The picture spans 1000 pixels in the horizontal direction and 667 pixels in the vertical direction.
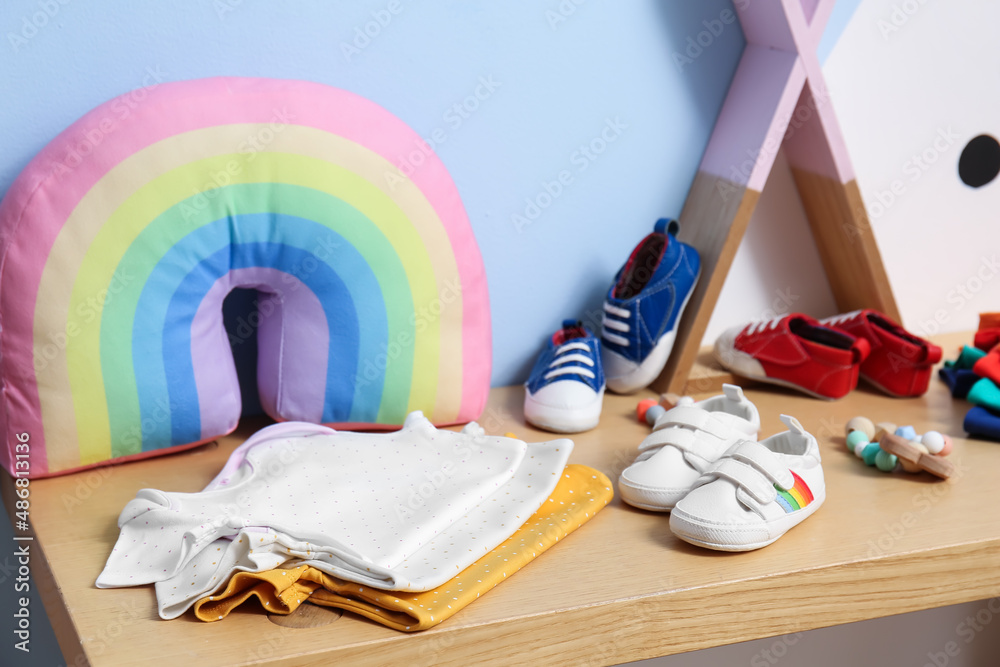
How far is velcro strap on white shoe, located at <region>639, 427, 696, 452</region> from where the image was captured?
86cm

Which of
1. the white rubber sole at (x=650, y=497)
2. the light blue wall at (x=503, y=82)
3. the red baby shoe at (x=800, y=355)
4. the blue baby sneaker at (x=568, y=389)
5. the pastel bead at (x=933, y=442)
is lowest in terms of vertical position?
the white rubber sole at (x=650, y=497)

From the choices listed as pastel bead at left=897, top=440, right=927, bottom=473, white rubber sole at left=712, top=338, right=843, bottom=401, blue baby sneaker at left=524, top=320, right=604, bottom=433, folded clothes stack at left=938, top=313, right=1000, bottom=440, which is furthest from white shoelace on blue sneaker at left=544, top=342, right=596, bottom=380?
folded clothes stack at left=938, top=313, right=1000, bottom=440

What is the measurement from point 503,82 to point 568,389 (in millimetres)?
413

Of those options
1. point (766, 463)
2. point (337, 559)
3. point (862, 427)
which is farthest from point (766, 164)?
point (337, 559)

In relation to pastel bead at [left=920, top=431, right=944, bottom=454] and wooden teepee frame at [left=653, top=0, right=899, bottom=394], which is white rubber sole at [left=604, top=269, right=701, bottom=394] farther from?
pastel bead at [left=920, top=431, right=944, bottom=454]

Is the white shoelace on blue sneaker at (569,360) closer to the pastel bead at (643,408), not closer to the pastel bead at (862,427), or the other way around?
→ the pastel bead at (643,408)

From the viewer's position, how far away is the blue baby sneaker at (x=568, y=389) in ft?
3.39

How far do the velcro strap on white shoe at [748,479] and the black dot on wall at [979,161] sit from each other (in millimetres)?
893

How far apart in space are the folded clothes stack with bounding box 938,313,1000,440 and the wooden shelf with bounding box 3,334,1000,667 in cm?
8

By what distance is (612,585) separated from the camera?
718 mm

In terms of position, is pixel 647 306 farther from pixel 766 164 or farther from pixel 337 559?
pixel 337 559

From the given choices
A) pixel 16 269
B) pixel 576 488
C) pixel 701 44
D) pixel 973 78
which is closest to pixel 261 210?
pixel 16 269

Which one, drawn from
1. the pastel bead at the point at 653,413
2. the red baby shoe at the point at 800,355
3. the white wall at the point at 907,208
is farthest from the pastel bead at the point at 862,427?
the white wall at the point at 907,208

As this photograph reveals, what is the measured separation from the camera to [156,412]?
903 mm
